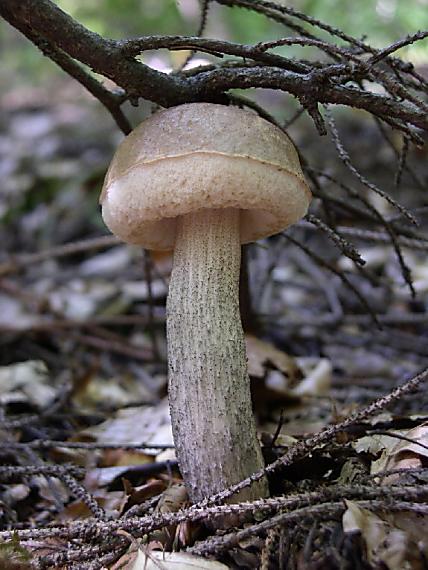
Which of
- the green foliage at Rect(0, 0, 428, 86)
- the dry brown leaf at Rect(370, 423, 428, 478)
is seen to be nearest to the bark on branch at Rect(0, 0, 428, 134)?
the dry brown leaf at Rect(370, 423, 428, 478)

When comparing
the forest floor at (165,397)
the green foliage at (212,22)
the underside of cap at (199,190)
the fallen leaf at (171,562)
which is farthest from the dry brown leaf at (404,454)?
the green foliage at (212,22)

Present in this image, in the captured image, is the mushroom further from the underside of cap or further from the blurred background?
the blurred background

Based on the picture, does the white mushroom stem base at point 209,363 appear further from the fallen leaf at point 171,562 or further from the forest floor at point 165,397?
the fallen leaf at point 171,562

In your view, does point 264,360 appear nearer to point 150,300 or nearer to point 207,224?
point 150,300

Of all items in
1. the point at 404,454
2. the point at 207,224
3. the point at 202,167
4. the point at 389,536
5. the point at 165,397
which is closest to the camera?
the point at 389,536

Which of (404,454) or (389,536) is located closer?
(389,536)

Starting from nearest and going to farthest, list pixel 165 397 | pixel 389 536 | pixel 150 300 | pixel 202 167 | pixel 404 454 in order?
pixel 389 536
pixel 202 167
pixel 404 454
pixel 150 300
pixel 165 397

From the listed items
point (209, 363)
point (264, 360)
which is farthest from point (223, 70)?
point (264, 360)
